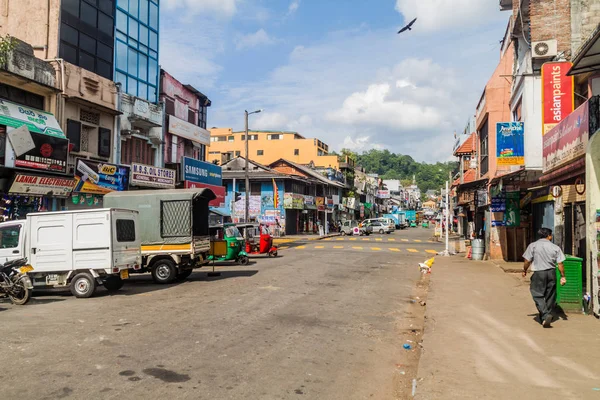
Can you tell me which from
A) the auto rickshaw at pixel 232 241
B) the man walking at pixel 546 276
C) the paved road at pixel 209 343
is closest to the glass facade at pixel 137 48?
the auto rickshaw at pixel 232 241

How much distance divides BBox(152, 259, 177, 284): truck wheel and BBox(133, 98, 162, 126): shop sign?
12.6m

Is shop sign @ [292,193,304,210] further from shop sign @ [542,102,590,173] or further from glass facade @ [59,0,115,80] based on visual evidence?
shop sign @ [542,102,590,173]

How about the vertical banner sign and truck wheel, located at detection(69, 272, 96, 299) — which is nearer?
truck wheel, located at detection(69, 272, 96, 299)

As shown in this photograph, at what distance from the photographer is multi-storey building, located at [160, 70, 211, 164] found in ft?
96.8

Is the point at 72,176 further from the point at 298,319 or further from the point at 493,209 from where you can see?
the point at 493,209

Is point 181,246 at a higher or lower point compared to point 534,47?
lower

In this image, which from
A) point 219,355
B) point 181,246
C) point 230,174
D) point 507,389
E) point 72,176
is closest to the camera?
point 507,389

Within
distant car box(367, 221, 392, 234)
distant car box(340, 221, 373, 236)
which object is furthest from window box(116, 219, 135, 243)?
distant car box(367, 221, 392, 234)

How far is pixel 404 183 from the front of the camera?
177250 mm

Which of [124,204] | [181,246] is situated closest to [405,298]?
Result: [181,246]

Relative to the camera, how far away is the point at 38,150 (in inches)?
741

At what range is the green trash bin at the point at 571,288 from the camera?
9.65m

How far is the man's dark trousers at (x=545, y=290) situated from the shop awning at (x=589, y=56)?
178 inches

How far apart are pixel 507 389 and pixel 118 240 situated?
10347 mm
